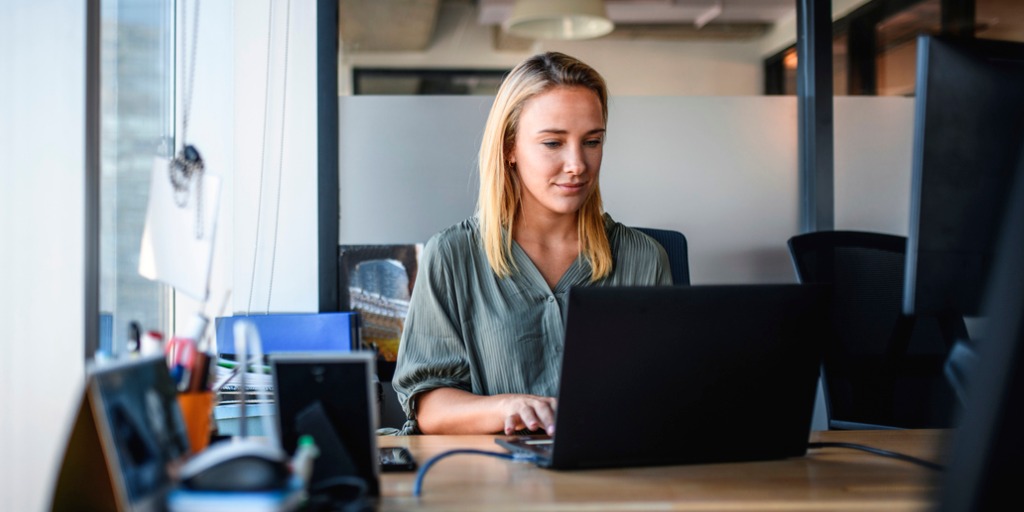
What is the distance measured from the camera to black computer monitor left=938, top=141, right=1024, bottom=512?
543 mm

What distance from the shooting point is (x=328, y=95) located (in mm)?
2777

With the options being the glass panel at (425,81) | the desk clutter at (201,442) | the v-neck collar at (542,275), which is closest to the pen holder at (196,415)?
the desk clutter at (201,442)

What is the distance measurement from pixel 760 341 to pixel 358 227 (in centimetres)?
188

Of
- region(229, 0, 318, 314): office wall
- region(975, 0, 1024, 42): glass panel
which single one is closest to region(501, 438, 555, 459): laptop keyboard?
region(229, 0, 318, 314): office wall

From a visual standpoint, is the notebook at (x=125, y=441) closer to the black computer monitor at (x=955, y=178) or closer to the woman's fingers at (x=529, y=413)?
the woman's fingers at (x=529, y=413)

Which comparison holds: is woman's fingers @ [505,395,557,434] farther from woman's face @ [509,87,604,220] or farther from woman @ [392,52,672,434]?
woman's face @ [509,87,604,220]

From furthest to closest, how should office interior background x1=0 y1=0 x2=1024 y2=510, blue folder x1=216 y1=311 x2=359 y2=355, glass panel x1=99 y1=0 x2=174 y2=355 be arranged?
1. office interior background x1=0 y1=0 x2=1024 y2=510
2. blue folder x1=216 y1=311 x2=359 y2=355
3. glass panel x1=99 y1=0 x2=174 y2=355

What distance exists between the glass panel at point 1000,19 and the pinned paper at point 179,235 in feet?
9.43

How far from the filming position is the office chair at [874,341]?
233cm

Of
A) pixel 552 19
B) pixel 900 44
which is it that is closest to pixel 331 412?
pixel 552 19

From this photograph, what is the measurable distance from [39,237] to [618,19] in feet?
7.37

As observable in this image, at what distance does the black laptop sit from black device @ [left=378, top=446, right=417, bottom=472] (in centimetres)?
17

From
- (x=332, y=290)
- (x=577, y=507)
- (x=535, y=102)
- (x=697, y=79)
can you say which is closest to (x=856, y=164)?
(x=697, y=79)

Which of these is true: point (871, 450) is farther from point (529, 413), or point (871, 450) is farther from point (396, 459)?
point (396, 459)
